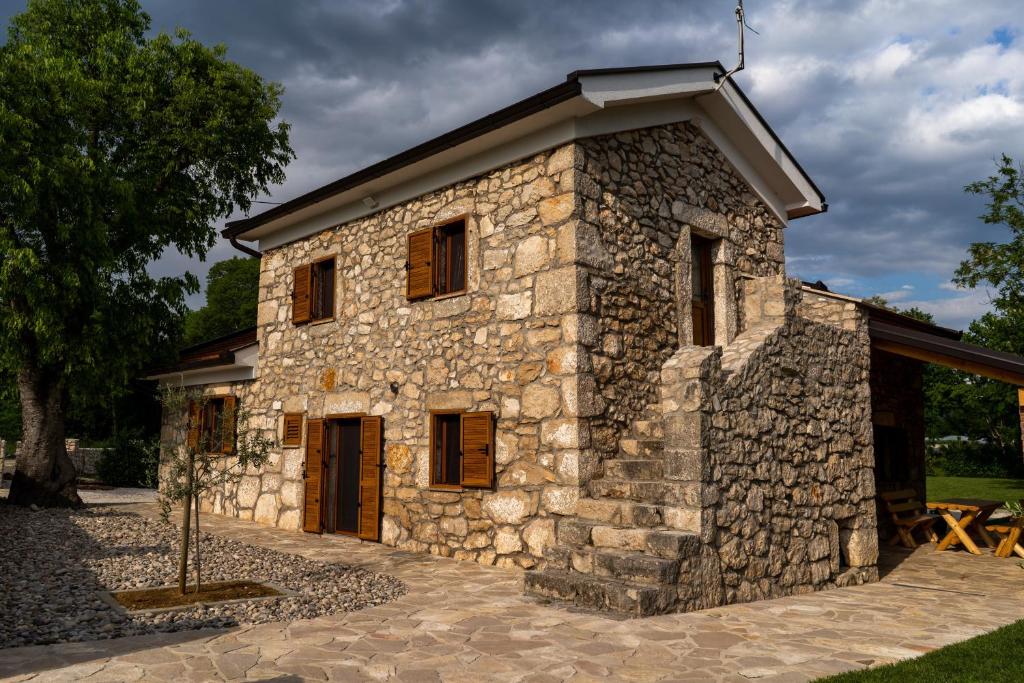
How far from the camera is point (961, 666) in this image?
4.54m

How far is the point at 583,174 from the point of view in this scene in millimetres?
7918

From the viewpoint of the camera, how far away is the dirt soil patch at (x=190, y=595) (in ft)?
19.9

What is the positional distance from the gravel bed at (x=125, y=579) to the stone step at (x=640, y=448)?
2.61 meters

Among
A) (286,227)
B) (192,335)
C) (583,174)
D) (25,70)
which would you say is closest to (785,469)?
(583,174)

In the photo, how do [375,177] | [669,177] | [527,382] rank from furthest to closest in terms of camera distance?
[375,177]
[669,177]
[527,382]

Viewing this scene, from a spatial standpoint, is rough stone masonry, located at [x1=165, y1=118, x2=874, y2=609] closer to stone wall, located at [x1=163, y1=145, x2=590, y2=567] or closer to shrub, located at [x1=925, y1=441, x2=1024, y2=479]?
stone wall, located at [x1=163, y1=145, x2=590, y2=567]

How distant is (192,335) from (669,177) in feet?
87.7

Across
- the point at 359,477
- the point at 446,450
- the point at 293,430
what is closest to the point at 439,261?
the point at 446,450

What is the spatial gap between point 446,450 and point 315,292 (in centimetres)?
384

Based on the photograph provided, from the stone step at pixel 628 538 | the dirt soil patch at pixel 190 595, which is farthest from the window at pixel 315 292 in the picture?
the stone step at pixel 628 538

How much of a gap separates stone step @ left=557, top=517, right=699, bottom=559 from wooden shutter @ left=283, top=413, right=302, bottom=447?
17.6ft

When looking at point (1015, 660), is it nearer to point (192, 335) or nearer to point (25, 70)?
point (25, 70)

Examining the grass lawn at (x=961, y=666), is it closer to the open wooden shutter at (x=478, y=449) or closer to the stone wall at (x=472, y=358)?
the stone wall at (x=472, y=358)

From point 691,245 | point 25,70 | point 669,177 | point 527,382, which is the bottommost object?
point 527,382
